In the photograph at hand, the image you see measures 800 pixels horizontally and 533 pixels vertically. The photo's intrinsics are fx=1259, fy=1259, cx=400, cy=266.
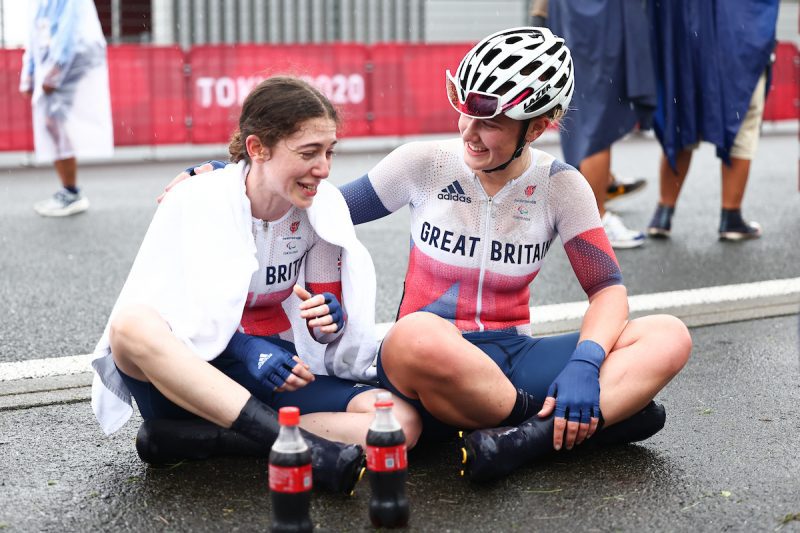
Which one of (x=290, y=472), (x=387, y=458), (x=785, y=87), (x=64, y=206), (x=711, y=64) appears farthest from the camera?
(x=785, y=87)

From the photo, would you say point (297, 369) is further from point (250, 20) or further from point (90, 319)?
point (250, 20)

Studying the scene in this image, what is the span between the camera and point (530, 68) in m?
3.73

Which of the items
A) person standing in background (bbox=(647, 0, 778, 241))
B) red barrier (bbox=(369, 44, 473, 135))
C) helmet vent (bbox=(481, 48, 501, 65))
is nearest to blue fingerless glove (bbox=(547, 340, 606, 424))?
helmet vent (bbox=(481, 48, 501, 65))

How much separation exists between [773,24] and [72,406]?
17.9 feet

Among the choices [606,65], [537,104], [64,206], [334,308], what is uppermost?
[537,104]

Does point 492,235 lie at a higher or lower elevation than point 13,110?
higher

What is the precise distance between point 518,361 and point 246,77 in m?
10.8

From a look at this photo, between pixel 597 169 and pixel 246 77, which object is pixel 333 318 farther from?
pixel 246 77

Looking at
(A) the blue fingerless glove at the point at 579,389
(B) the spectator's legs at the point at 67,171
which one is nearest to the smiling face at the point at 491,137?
(A) the blue fingerless glove at the point at 579,389

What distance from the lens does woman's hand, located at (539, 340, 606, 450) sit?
3510mm

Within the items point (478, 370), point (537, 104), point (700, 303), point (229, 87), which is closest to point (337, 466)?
point (478, 370)

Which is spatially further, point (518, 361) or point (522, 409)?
point (518, 361)

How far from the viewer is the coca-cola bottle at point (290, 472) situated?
2.87 meters

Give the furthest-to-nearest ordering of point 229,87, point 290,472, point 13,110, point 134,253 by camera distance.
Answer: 1. point 229,87
2. point 13,110
3. point 134,253
4. point 290,472
